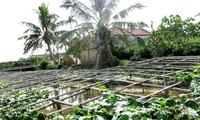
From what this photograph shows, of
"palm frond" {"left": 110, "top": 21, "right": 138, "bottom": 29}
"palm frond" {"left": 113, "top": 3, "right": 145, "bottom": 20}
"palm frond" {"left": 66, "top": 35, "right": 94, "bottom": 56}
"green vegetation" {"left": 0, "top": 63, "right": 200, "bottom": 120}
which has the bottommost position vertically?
"green vegetation" {"left": 0, "top": 63, "right": 200, "bottom": 120}

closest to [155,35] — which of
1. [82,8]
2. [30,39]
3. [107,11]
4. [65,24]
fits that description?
[107,11]

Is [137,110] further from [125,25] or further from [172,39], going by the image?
[172,39]

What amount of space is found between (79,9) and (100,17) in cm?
118

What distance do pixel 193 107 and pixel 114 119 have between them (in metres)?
0.79

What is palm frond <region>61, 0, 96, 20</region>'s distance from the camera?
1298 centimetres

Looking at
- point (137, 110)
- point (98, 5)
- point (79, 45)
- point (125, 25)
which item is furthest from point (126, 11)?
point (137, 110)

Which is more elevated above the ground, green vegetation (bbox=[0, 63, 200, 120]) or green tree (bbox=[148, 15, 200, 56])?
green tree (bbox=[148, 15, 200, 56])

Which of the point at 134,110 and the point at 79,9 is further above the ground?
the point at 79,9

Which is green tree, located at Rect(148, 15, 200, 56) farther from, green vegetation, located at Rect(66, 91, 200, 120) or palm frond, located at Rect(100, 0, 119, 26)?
green vegetation, located at Rect(66, 91, 200, 120)

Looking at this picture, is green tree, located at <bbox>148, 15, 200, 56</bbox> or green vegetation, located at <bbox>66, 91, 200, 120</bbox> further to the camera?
green tree, located at <bbox>148, 15, 200, 56</bbox>

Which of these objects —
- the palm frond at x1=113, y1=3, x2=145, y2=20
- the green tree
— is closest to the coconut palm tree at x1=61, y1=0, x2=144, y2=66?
the palm frond at x1=113, y1=3, x2=145, y2=20

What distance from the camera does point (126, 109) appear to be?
207 cm

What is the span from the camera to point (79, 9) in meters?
13.1

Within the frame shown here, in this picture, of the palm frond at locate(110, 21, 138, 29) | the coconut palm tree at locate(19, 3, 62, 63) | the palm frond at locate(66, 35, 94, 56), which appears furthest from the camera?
the coconut palm tree at locate(19, 3, 62, 63)
